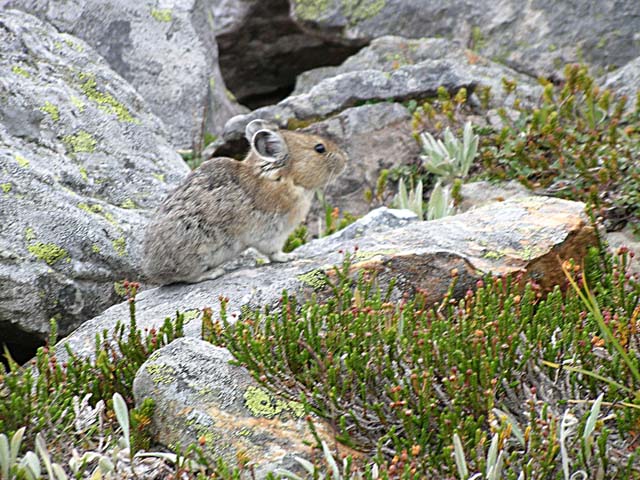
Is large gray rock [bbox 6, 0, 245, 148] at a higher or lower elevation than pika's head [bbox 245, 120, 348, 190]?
higher

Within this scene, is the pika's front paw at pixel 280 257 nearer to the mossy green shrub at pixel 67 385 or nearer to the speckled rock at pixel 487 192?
the mossy green shrub at pixel 67 385

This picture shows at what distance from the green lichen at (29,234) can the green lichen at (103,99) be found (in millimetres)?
2086

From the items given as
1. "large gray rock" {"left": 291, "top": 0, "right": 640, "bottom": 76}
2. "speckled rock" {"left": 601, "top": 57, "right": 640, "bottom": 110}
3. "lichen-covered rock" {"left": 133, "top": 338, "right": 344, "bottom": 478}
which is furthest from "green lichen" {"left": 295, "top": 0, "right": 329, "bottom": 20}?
"lichen-covered rock" {"left": 133, "top": 338, "right": 344, "bottom": 478}

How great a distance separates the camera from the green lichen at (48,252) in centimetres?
732

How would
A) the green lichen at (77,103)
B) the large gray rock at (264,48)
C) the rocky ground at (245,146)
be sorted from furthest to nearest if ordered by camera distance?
the large gray rock at (264,48), the green lichen at (77,103), the rocky ground at (245,146)

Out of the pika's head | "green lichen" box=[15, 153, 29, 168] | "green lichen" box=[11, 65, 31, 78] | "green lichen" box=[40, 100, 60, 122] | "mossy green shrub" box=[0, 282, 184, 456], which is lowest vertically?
"mossy green shrub" box=[0, 282, 184, 456]

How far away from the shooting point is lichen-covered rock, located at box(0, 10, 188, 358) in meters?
7.27

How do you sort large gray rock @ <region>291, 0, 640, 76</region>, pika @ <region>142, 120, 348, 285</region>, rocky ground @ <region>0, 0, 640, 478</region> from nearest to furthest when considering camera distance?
rocky ground @ <region>0, 0, 640, 478</region>
pika @ <region>142, 120, 348, 285</region>
large gray rock @ <region>291, 0, 640, 76</region>

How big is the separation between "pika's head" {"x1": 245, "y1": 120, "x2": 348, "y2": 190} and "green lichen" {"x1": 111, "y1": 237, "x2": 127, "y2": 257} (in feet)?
4.39

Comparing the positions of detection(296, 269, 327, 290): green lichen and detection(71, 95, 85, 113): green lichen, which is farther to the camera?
detection(71, 95, 85, 113): green lichen

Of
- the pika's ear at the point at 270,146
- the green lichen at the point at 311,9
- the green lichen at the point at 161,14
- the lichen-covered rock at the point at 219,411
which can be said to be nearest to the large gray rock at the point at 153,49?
the green lichen at the point at 161,14

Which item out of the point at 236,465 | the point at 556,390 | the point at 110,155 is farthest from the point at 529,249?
the point at 110,155

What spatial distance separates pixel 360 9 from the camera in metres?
14.2

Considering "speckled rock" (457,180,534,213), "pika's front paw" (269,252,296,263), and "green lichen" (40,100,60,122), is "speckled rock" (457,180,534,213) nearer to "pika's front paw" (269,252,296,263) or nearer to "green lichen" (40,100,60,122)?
"pika's front paw" (269,252,296,263)
